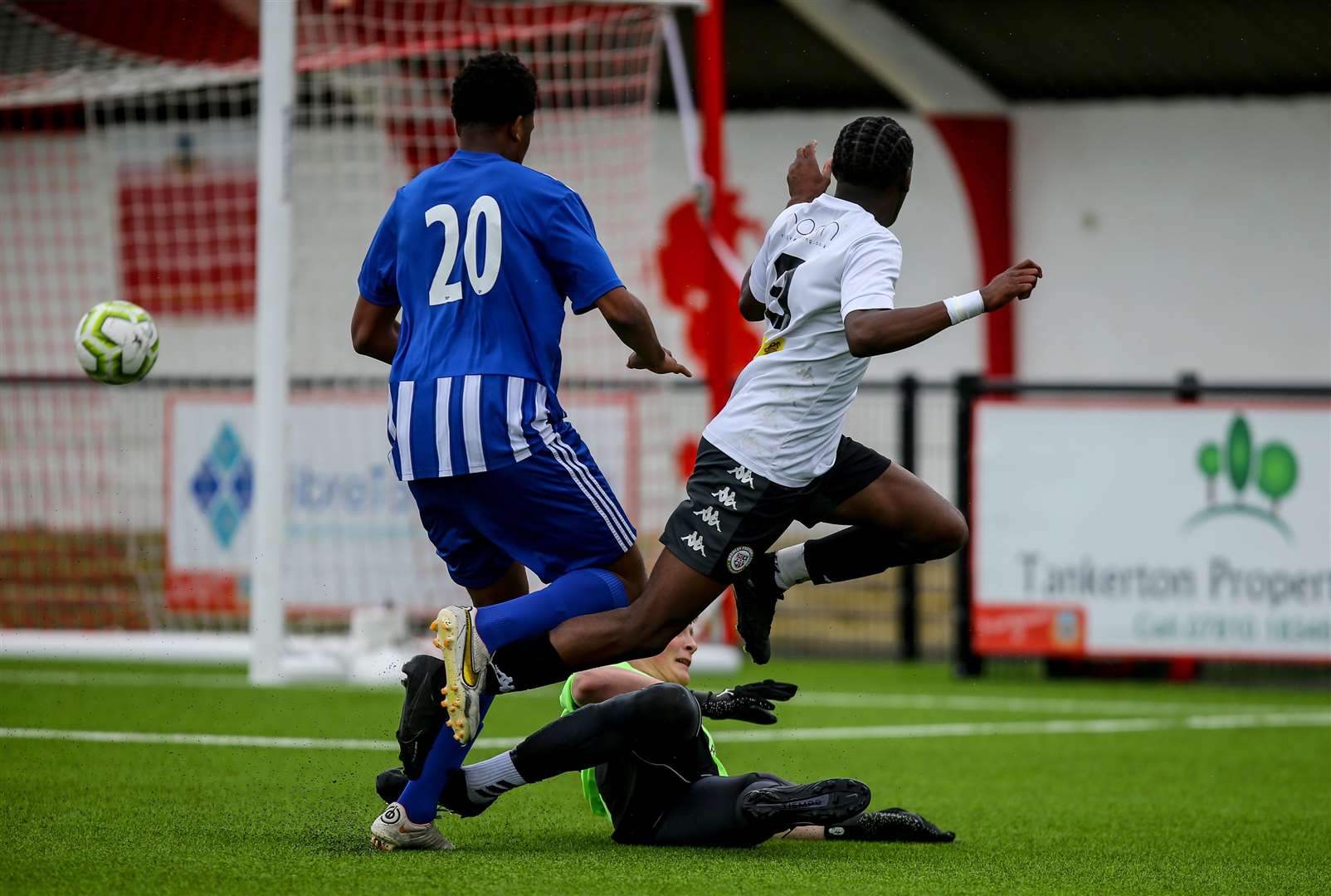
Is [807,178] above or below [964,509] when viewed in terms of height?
above

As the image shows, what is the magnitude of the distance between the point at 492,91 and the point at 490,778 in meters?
1.97

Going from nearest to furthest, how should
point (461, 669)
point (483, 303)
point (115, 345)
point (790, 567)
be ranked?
point (461, 669) < point (483, 303) < point (790, 567) < point (115, 345)

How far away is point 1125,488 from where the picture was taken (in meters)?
11.2

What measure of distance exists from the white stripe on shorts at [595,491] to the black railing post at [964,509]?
262 inches

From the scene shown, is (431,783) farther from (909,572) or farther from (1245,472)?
(909,572)

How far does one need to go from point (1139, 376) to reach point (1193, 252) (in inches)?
56.6

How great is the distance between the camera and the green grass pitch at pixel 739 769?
15.2 ft

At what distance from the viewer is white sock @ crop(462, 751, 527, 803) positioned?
5.11m

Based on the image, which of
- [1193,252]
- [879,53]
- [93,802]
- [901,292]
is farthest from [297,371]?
[1193,252]

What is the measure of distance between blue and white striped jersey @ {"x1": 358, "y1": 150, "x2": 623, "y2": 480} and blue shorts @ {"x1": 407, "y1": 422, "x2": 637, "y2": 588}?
6 cm

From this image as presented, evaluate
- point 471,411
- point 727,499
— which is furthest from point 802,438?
point 471,411

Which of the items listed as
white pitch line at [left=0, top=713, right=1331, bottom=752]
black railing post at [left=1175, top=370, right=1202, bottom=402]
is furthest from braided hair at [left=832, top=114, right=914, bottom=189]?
black railing post at [left=1175, top=370, right=1202, bottom=402]

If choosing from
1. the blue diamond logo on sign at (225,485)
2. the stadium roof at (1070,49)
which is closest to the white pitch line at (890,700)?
the blue diamond logo on sign at (225,485)

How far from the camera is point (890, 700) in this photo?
10211 mm
